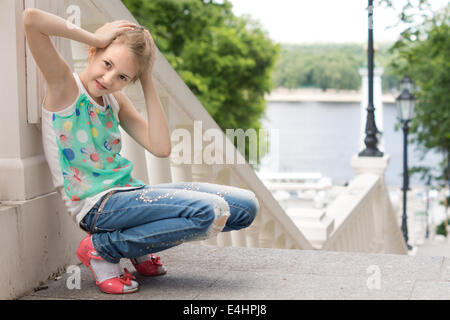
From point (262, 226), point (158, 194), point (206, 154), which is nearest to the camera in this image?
point (158, 194)

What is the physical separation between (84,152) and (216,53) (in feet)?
55.2

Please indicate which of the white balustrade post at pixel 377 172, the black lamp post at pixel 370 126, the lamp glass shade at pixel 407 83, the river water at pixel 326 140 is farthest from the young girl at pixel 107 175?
the river water at pixel 326 140

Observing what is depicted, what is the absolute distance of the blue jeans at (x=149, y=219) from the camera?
97.8 inches

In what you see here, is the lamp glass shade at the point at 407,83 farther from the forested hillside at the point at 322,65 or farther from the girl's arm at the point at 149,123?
the forested hillside at the point at 322,65

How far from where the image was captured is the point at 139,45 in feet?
8.07

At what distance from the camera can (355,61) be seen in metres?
60.3

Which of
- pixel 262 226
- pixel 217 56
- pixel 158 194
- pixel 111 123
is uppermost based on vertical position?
pixel 217 56

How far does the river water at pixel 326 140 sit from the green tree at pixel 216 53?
186 feet

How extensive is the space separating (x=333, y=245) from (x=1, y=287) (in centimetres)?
444

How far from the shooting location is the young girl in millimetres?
2461

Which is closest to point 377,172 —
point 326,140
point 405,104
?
point 405,104

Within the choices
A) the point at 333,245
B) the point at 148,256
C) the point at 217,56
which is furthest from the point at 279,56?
the point at 148,256

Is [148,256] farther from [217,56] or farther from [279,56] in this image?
[279,56]

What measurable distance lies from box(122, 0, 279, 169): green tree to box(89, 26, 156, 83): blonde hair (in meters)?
13.2
